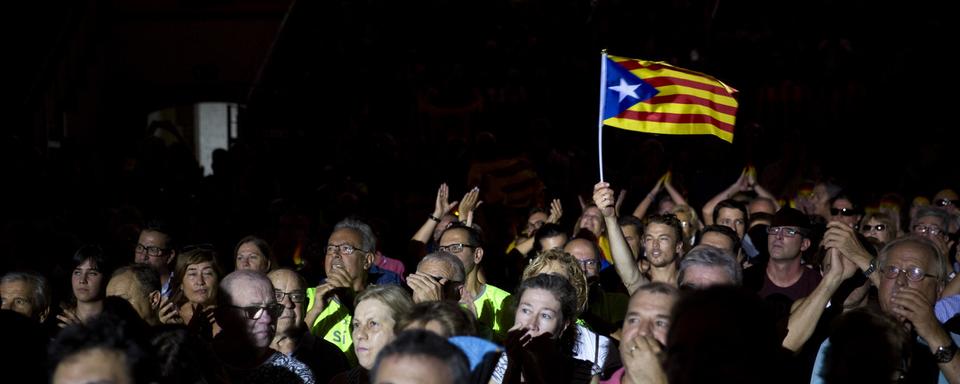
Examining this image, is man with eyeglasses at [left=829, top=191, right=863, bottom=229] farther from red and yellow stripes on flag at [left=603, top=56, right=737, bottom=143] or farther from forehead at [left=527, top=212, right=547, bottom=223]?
Answer: forehead at [left=527, top=212, right=547, bottom=223]

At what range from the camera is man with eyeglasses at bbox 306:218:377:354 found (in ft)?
24.7

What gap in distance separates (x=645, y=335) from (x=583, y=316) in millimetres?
2531

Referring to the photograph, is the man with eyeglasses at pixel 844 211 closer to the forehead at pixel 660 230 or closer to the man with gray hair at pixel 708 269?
the forehead at pixel 660 230

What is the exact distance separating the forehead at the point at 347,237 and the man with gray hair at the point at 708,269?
3.05 metres

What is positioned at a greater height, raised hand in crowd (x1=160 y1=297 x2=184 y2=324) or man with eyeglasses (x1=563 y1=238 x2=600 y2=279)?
man with eyeglasses (x1=563 y1=238 x2=600 y2=279)

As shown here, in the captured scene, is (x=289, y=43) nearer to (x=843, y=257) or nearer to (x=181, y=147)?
(x=181, y=147)

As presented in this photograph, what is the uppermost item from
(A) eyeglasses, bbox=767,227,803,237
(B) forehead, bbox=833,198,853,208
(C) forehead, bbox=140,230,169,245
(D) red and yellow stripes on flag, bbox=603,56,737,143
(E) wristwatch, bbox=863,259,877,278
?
(D) red and yellow stripes on flag, bbox=603,56,737,143

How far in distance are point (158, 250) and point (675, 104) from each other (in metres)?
4.07

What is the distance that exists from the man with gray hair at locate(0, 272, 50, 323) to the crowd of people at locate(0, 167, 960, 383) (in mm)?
13

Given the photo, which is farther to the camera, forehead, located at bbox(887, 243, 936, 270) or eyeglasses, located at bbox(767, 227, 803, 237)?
eyeglasses, located at bbox(767, 227, 803, 237)

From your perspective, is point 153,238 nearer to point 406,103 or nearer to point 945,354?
point 945,354

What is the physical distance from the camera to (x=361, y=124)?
1778cm

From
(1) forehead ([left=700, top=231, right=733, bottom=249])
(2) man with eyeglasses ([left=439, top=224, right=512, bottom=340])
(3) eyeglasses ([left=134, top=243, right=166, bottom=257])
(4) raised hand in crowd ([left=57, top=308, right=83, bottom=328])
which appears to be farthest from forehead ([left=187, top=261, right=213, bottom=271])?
(1) forehead ([left=700, top=231, right=733, bottom=249])

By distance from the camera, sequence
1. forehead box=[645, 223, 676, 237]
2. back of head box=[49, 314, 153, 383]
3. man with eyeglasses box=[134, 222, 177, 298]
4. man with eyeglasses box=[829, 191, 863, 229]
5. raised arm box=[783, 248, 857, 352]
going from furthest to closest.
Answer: man with eyeglasses box=[829, 191, 863, 229], man with eyeglasses box=[134, 222, 177, 298], forehead box=[645, 223, 676, 237], raised arm box=[783, 248, 857, 352], back of head box=[49, 314, 153, 383]
